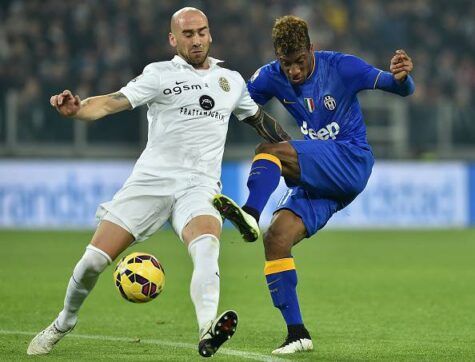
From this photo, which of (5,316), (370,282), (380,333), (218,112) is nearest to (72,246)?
(370,282)

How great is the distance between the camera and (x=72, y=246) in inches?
651

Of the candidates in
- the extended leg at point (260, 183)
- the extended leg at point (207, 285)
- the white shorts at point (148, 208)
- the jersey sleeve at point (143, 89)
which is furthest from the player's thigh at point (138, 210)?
the jersey sleeve at point (143, 89)

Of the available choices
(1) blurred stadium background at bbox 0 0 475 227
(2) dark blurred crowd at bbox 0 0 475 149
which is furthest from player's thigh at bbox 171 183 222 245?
(2) dark blurred crowd at bbox 0 0 475 149

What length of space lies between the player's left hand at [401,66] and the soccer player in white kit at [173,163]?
1189mm

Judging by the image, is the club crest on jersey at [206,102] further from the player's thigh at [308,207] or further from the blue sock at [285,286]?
the blue sock at [285,286]

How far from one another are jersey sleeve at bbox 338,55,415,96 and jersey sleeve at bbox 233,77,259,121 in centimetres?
76

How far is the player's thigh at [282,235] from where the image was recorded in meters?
7.43

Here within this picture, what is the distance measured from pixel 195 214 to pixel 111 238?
55 centimetres

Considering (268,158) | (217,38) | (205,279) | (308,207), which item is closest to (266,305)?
(308,207)

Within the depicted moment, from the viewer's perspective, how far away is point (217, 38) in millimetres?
22438

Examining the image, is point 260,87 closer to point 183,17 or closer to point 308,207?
point 308,207

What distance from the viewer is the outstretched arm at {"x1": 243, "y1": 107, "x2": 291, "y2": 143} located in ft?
24.7

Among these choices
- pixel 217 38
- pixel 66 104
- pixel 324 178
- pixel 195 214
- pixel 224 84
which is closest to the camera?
pixel 66 104

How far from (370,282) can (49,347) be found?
237 inches
